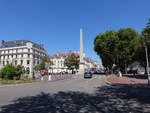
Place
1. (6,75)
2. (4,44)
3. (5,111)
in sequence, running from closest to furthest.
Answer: (5,111) < (6,75) < (4,44)

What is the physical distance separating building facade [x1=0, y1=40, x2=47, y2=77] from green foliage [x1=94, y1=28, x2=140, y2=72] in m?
37.9

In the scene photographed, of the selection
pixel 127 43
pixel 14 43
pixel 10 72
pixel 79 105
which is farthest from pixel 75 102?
pixel 14 43

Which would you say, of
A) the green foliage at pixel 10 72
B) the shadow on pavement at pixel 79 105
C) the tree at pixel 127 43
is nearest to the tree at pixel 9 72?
the green foliage at pixel 10 72

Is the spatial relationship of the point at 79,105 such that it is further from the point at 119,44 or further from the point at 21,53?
the point at 21,53

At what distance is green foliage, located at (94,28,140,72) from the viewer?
4650 cm

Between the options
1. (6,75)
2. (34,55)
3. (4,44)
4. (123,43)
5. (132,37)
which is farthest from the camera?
(4,44)

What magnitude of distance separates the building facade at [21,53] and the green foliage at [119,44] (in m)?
37.9

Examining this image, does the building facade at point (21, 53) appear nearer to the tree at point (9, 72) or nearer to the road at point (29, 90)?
the tree at point (9, 72)

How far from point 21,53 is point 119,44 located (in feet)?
165

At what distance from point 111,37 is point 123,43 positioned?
14.0 feet

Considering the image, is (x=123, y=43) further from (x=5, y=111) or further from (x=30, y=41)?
(x=30, y=41)

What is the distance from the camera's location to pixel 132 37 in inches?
1993

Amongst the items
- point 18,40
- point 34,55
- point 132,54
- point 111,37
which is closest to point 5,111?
point 111,37

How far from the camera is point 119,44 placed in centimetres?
4612
